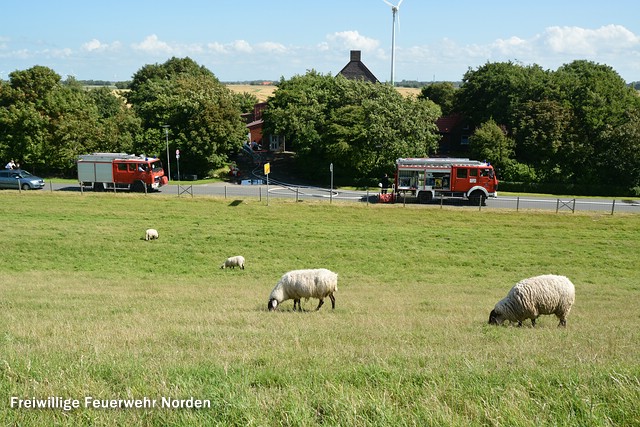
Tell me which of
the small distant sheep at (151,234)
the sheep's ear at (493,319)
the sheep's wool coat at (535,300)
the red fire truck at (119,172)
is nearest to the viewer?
the sheep's wool coat at (535,300)

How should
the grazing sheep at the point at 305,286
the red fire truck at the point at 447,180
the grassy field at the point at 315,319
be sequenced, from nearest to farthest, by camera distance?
the grassy field at the point at 315,319 < the grazing sheep at the point at 305,286 < the red fire truck at the point at 447,180

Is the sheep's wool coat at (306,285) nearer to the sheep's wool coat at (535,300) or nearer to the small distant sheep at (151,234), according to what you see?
the sheep's wool coat at (535,300)

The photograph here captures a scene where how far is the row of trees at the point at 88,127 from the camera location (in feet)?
186

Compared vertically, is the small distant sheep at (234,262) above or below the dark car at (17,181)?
below

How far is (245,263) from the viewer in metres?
29.1

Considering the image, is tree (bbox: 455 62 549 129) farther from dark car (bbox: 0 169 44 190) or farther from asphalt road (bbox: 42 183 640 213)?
dark car (bbox: 0 169 44 190)

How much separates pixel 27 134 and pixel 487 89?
180 feet

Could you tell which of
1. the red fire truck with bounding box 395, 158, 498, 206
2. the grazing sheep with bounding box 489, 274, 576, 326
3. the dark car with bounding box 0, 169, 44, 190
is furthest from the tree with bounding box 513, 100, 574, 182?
the dark car with bounding box 0, 169, 44, 190

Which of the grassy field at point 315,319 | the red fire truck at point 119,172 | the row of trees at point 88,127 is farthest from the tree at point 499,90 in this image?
the red fire truck at point 119,172

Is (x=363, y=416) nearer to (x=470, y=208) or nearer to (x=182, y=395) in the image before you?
(x=182, y=395)

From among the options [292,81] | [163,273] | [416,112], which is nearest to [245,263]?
[163,273]

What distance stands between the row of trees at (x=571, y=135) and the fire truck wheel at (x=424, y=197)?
50.6 feet

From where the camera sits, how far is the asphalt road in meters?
42.0

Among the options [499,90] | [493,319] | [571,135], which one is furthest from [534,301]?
[499,90]
